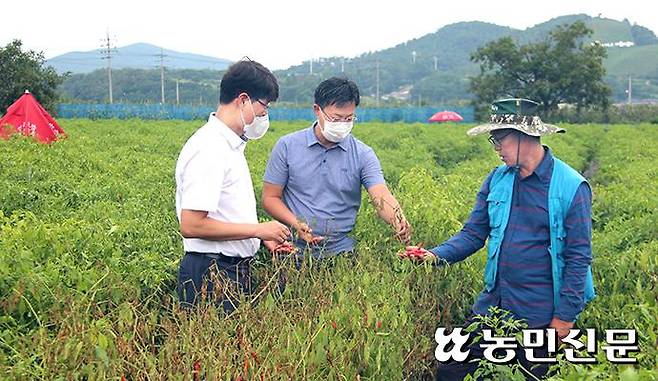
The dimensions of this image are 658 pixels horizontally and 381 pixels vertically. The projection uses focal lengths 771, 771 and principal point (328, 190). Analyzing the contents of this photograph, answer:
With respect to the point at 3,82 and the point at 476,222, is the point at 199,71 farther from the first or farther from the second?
the point at 476,222

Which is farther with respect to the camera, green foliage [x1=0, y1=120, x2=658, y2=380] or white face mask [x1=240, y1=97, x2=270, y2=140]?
white face mask [x1=240, y1=97, x2=270, y2=140]

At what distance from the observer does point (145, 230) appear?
521 centimetres

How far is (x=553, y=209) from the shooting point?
3596 millimetres

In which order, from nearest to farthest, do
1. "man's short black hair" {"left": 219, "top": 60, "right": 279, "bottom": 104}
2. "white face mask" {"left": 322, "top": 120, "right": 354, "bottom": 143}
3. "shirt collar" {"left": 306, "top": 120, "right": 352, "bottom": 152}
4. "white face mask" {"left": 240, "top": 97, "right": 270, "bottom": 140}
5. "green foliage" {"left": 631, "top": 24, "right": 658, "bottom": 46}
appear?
"man's short black hair" {"left": 219, "top": 60, "right": 279, "bottom": 104}, "white face mask" {"left": 240, "top": 97, "right": 270, "bottom": 140}, "white face mask" {"left": 322, "top": 120, "right": 354, "bottom": 143}, "shirt collar" {"left": 306, "top": 120, "right": 352, "bottom": 152}, "green foliage" {"left": 631, "top": 24, "right": 658, "bottom": 46}

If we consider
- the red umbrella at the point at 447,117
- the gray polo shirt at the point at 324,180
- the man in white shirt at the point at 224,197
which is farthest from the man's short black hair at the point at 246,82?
the red umbrella at the point at 447,117

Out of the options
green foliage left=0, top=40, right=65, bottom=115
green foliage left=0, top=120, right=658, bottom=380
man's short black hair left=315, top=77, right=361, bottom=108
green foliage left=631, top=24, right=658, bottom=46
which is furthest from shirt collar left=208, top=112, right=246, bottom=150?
green foliage left=631, top=24, right=658, bottom=46

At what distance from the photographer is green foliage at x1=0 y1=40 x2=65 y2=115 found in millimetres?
31688

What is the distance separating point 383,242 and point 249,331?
68.0 inches

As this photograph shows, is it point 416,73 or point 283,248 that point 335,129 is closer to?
point 283,248

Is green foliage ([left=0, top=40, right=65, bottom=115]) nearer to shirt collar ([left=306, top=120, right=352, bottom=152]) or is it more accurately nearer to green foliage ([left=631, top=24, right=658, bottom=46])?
shirt collar ([left=306, top=120, right=352, bottom=152])

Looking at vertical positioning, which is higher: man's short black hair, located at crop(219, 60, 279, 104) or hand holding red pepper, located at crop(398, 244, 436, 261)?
man's short black hair, located at crop(219, 60, 279, 104)

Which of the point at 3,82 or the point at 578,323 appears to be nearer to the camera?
the point at 578,323

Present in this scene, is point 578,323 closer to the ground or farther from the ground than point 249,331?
closer to the ground

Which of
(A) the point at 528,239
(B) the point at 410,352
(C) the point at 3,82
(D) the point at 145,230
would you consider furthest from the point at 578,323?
(C) the point at 3,82
